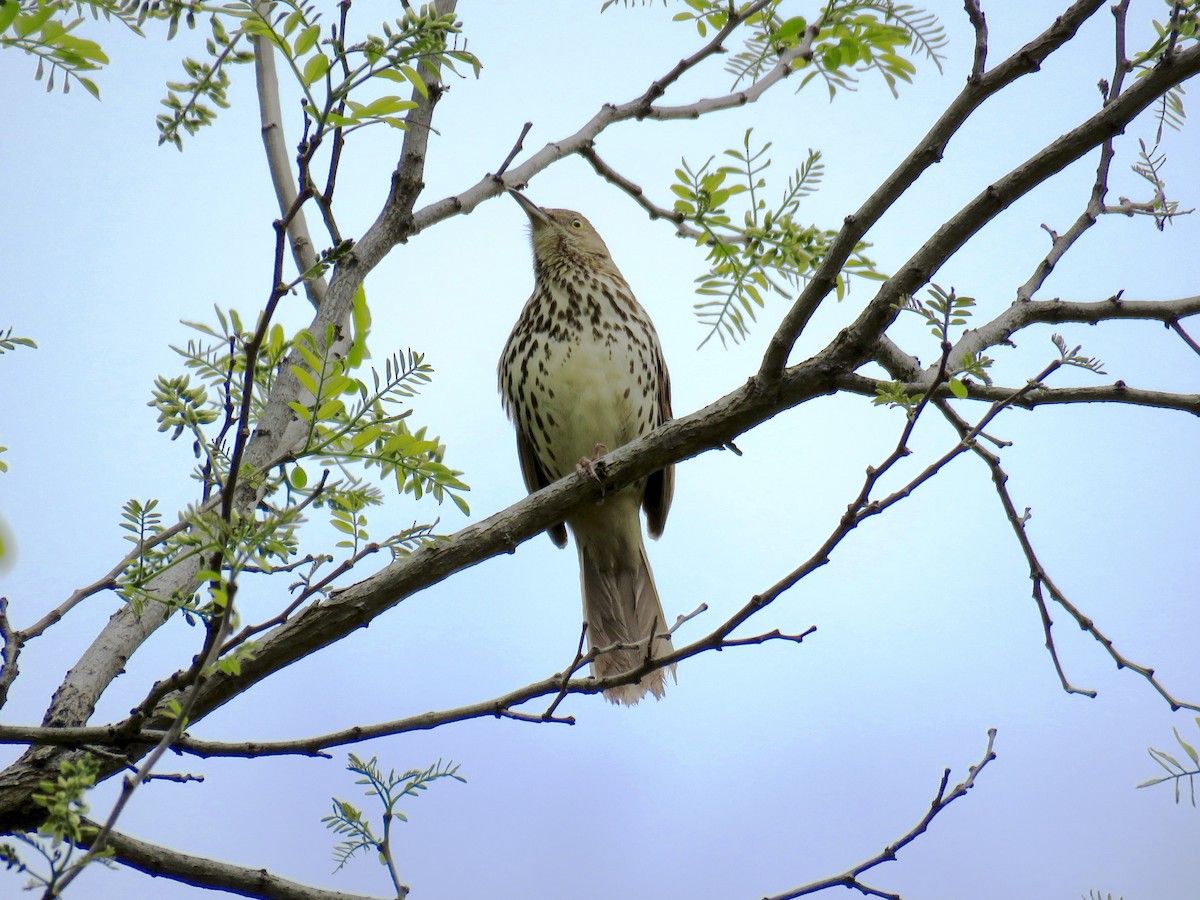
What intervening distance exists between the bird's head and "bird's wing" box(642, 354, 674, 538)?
74 cm

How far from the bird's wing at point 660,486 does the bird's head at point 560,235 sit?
74cm

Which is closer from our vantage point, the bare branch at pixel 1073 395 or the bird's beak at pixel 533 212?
the bare branch at pixel 1073 395

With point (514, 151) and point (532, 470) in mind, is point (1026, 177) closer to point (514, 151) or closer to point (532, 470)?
point (514, 151)

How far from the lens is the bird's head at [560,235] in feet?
19.0

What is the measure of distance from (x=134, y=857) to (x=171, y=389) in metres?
1.17

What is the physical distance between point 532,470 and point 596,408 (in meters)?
0.66

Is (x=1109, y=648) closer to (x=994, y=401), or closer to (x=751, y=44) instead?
(x=994, y=401)

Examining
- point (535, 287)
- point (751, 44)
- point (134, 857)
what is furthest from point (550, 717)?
point (535, 287)

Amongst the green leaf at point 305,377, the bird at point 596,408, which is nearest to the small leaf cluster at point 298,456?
the green leaf at point 305,377

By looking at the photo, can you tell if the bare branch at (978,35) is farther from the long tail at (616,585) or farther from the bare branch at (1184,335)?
the long tail at (616,585)

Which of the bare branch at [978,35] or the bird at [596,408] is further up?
the bird at [596,408]

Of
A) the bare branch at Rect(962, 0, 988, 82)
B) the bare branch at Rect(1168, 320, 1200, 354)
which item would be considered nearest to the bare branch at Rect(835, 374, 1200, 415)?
the bare branch at Rect(1168, 320, 1200, 354)

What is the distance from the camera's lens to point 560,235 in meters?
5.89

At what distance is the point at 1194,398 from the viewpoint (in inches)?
111
